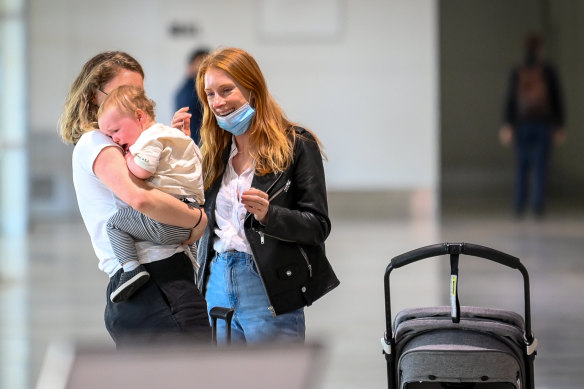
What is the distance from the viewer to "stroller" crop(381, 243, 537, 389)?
8.65ft

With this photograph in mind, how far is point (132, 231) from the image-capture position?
9.43 feet

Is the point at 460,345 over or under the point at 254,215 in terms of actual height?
under

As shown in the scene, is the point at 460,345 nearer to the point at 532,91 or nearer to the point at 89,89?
the point at 89,89

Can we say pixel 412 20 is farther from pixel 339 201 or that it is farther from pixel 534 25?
pixel 534 25

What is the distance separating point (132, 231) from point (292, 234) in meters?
0.52

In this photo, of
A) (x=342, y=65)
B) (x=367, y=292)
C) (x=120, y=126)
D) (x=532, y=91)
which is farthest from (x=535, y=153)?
(x=120, y=126)

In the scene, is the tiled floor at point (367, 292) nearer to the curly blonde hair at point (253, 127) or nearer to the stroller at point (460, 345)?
the curly blonde hair at point (253, 127)

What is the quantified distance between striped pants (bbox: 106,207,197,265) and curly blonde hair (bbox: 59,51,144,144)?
0.28 metres

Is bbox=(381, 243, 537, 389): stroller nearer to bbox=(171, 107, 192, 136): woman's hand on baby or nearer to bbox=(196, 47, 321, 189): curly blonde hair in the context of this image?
bbox=(196, 47, 321, 189): curly blonde hair

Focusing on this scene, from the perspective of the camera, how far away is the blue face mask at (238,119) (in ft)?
10.4

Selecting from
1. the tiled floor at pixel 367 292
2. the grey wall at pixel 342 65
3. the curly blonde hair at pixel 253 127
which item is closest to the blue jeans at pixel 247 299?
the curly blonde hair at pixel 253 127

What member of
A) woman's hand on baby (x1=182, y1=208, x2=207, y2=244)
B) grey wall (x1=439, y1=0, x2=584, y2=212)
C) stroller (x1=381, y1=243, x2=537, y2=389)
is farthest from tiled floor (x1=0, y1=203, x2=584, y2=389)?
grey wall (x1=439, y1=0, x2=584, y2=212)

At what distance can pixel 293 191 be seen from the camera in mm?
3297

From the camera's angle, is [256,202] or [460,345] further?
[256,202]
